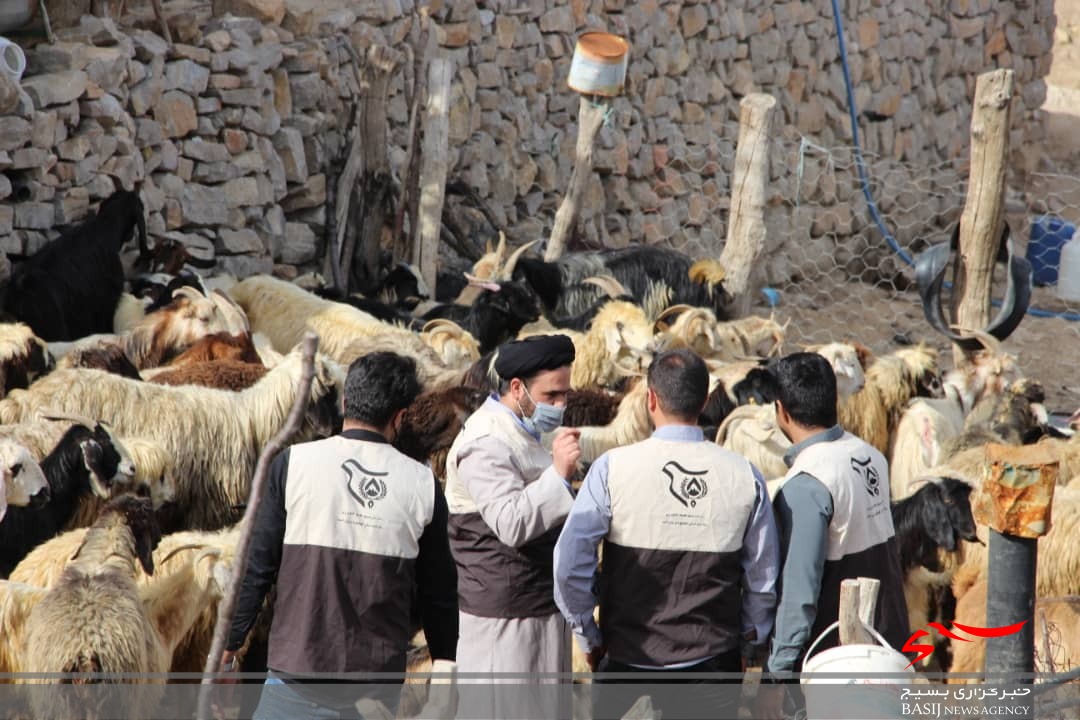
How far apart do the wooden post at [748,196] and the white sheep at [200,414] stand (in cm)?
274

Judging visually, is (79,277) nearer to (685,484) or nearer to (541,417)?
(541,417)

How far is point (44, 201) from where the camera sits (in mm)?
7508

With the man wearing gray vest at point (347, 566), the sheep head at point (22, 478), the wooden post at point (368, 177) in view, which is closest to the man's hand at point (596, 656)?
the man wearing gray vest at point (347, 566)

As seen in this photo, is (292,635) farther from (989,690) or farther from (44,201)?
(44,201)

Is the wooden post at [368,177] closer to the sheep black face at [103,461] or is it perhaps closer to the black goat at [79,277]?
the black goat at [79,277]

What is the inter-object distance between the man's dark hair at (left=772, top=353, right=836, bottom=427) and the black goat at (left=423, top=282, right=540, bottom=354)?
4270 mm

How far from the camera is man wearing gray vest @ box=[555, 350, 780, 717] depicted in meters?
3.42

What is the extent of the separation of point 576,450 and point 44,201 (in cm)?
498

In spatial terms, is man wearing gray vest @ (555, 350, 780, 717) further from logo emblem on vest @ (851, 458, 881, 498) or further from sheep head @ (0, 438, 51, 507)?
sheep head @ (0, 438, 51, 507)

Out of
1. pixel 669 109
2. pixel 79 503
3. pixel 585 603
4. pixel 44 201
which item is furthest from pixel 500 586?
pixel 669 109

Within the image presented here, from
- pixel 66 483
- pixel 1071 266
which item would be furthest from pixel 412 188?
pixel 1071 266

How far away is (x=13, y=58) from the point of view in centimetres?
734

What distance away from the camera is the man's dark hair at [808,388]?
369 cm

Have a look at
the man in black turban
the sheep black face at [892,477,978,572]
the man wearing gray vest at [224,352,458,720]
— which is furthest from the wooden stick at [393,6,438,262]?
the man wearing gray vest at [224,352,458,720]
